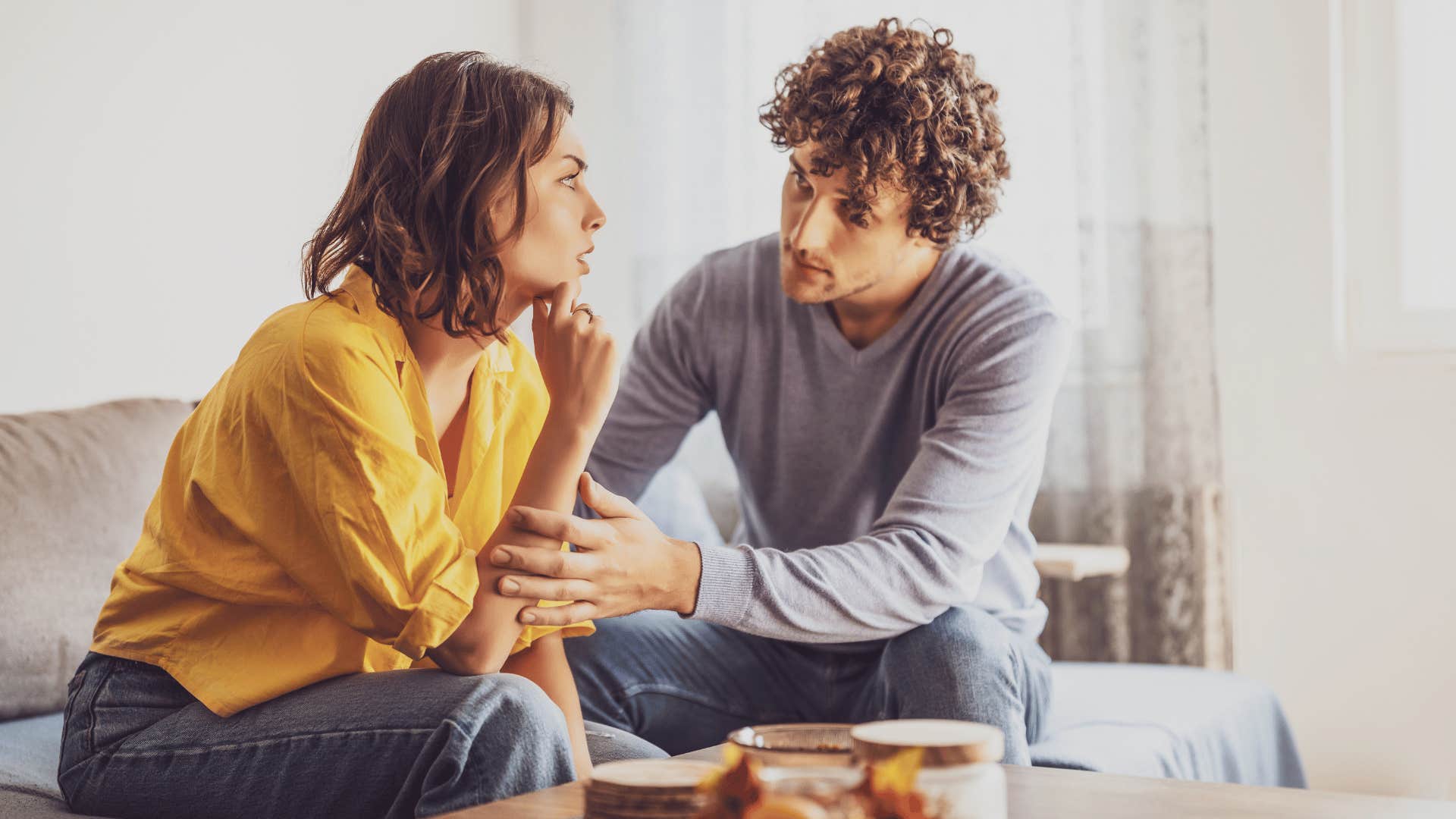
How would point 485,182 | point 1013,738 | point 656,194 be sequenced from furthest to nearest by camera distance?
point 656,194 < point 1013,738 < point 485,182

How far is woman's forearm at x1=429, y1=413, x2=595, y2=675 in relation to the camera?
1.18 meters

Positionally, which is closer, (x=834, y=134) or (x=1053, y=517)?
(x=834, y=134)

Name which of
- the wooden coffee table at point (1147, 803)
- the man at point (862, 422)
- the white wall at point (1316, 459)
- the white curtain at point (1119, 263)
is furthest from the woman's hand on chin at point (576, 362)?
the white wall at point (1316, 459)

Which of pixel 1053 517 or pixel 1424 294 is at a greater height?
pixel 1424 294

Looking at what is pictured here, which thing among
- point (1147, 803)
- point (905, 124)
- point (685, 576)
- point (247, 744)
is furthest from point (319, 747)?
point (905, 124)

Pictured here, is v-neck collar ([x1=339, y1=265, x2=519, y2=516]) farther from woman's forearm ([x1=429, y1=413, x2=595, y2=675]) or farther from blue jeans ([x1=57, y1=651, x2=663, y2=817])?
blue jeans ([x1=57, y1=651, x2=663, y2=817])

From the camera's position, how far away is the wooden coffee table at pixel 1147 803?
2.97ft

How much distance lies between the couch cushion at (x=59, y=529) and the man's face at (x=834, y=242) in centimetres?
98

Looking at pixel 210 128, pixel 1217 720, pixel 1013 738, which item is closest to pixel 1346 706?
pixel 1217 720

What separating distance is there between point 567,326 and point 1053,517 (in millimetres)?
1620

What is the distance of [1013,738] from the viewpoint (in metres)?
1.47

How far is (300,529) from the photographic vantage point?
1.21m

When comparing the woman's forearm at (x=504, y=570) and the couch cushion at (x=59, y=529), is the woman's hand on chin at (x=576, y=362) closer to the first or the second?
the woman's forearm at (x=504, y=570)

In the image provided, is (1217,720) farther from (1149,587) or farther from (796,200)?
(796,200)
